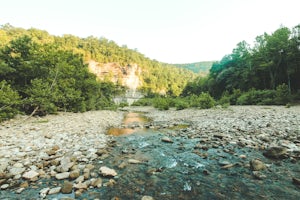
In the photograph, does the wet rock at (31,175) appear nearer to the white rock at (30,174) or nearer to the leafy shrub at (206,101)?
the white rock at (30,174)

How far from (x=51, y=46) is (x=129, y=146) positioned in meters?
13.3

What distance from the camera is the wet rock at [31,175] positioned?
377 cm

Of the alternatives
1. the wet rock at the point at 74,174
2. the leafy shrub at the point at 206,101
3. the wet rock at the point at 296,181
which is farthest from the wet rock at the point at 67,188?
the leafy shrub at the point at 206,101

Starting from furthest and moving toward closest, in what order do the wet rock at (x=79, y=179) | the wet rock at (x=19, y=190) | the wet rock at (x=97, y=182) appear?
the wet rock at (x=79, y=179), the wet rock at (x=97, y=182), the wet rock at (x=19, y=190)

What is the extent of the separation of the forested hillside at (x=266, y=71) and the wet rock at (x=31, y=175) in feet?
80.2

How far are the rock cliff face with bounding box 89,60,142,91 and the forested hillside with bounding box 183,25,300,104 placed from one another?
5990 centimetres

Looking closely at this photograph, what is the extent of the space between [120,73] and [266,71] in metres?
73.0

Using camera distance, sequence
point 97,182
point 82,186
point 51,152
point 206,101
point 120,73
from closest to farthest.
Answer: point 82,186 → point 97,182 → point 51,152 → point 206,101 → point 120,73

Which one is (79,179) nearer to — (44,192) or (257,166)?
(44,192)

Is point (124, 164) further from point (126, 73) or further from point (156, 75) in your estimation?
point (156, 75)

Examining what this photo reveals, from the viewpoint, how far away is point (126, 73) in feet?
308

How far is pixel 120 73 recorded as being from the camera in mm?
92125

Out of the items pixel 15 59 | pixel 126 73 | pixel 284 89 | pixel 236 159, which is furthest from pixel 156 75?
pixel 236 159

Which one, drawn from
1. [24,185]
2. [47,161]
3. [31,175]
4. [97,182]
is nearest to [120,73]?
[47,161]
